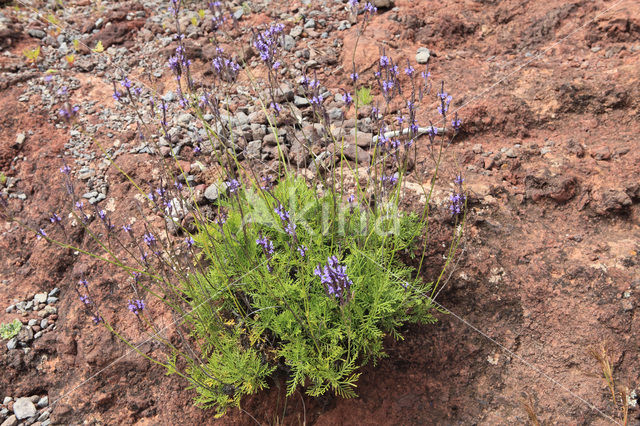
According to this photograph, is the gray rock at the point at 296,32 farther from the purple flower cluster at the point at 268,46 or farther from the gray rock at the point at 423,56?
the purple flower cluster at the point at 268,46

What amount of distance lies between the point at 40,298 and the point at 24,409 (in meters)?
0.87

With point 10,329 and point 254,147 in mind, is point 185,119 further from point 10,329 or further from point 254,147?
point 10,329

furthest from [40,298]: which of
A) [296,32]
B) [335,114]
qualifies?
[296,32]

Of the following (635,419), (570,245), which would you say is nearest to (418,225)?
(570,245)

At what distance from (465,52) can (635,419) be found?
367 cm

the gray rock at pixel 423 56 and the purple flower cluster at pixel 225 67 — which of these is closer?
the purple flower cluster at pixel 225 67

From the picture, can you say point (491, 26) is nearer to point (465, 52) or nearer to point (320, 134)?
point (465, 52)

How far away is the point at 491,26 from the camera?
193 inches

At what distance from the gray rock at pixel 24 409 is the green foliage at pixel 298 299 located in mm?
1210

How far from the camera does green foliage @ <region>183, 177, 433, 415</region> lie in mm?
2664

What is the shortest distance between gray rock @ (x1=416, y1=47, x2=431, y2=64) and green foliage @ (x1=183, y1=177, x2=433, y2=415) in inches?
86.6

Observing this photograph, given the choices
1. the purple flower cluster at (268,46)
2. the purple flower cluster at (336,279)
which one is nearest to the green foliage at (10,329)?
the purple flower cluster at (336,279)

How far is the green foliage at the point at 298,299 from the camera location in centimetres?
266

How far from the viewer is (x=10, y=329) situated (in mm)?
3381
